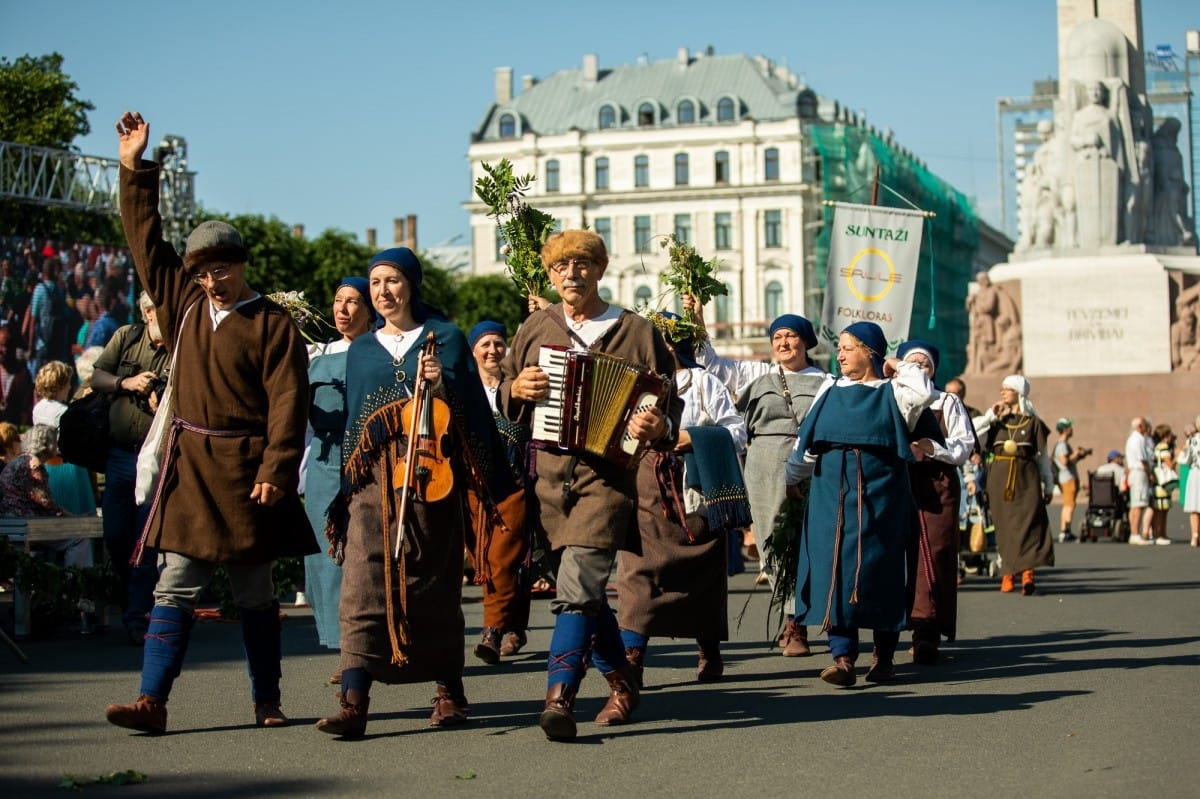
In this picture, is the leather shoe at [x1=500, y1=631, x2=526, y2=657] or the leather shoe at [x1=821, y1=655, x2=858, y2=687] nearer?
the leather shoe at [x1=821, y1=655, x2=858, y2=687]

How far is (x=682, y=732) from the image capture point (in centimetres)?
780

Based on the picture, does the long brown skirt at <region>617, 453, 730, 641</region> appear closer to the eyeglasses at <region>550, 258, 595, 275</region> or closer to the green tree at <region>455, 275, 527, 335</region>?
the eyeglasses at <region>550, 258, 595, 275</region>

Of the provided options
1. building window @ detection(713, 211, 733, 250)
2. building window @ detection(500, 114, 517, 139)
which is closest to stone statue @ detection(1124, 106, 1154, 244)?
building window @ detection(713, 211, 733, 250)

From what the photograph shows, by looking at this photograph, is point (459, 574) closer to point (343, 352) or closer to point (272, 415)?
point (272, 415)

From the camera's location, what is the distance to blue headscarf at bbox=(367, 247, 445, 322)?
7.92 metres

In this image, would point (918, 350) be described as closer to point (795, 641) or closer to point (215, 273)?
point (795, 641)

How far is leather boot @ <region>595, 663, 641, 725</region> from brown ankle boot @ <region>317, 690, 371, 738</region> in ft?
3.35

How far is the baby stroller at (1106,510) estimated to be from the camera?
86.2 ft

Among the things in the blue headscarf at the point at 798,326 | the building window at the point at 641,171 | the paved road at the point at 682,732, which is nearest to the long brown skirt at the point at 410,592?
the paved road at the point at 682,732

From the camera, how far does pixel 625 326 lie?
789 centimetres

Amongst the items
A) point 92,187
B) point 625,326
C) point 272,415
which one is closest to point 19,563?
point 272,415

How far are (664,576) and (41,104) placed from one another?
44.0 metres

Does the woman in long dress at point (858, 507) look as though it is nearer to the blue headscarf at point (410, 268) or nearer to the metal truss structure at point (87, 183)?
the blue headscarf at point (410, 268)

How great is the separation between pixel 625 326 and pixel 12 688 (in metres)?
3.78
